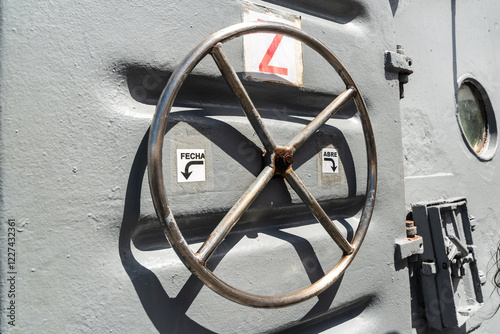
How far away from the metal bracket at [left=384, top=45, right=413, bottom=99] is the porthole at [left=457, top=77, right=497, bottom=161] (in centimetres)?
54

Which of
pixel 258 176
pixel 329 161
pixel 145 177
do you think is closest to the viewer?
pixel 145 177

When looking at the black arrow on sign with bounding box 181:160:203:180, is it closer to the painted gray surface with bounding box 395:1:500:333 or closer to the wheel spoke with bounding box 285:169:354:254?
the wheel spoke with bounding box 285:169:354:254

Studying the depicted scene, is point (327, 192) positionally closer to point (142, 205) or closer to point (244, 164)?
point (244, 164)

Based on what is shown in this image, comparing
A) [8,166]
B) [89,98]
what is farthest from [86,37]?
[8,166]

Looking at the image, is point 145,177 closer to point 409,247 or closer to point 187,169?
point 187,169

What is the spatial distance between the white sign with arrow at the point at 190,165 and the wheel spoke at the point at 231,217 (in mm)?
102

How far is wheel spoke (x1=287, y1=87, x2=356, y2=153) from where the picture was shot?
3.06 feet

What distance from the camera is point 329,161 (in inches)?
42.8

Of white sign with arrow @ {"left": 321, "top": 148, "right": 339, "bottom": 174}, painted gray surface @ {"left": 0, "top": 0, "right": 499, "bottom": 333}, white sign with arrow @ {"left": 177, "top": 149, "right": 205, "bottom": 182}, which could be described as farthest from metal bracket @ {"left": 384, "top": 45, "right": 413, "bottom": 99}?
white sign with arrow @ {"left": 177, "top": 149, "right": 205, "bottom": 182}

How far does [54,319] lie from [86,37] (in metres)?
0.49

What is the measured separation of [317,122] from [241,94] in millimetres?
238

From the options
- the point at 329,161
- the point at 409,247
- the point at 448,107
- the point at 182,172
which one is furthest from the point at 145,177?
the point at 448,107

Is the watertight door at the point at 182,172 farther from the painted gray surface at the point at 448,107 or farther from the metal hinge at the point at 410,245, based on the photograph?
the painted gray surface at the point at 448,107

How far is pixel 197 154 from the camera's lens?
0.84 metres
